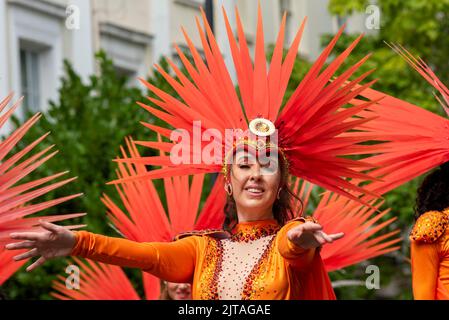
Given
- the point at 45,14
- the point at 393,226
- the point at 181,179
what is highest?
the point at 45,14

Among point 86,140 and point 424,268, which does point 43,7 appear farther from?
point 424,268

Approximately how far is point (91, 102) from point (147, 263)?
5.77m

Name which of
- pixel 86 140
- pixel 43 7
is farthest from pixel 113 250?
pixel 43 7

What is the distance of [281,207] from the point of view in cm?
550

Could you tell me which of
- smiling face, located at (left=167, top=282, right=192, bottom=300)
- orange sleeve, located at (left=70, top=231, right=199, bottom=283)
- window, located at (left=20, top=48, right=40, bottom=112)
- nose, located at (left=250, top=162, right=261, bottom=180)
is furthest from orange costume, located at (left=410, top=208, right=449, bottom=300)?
window, located at (left=20, top=48, right=40, bottom=112)

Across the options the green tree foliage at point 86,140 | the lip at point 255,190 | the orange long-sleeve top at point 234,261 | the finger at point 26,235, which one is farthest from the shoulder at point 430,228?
the green tree foliage at point 86,140

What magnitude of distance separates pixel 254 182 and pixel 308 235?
631 millimetres

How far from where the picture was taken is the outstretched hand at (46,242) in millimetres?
A: 4754

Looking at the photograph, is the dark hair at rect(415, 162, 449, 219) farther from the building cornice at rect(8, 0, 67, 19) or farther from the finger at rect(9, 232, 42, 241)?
the building cornice at rect(8, 0, 67, 19)

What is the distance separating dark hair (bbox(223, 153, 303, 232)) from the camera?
5.44m

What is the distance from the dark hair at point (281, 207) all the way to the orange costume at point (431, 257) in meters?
0.63
